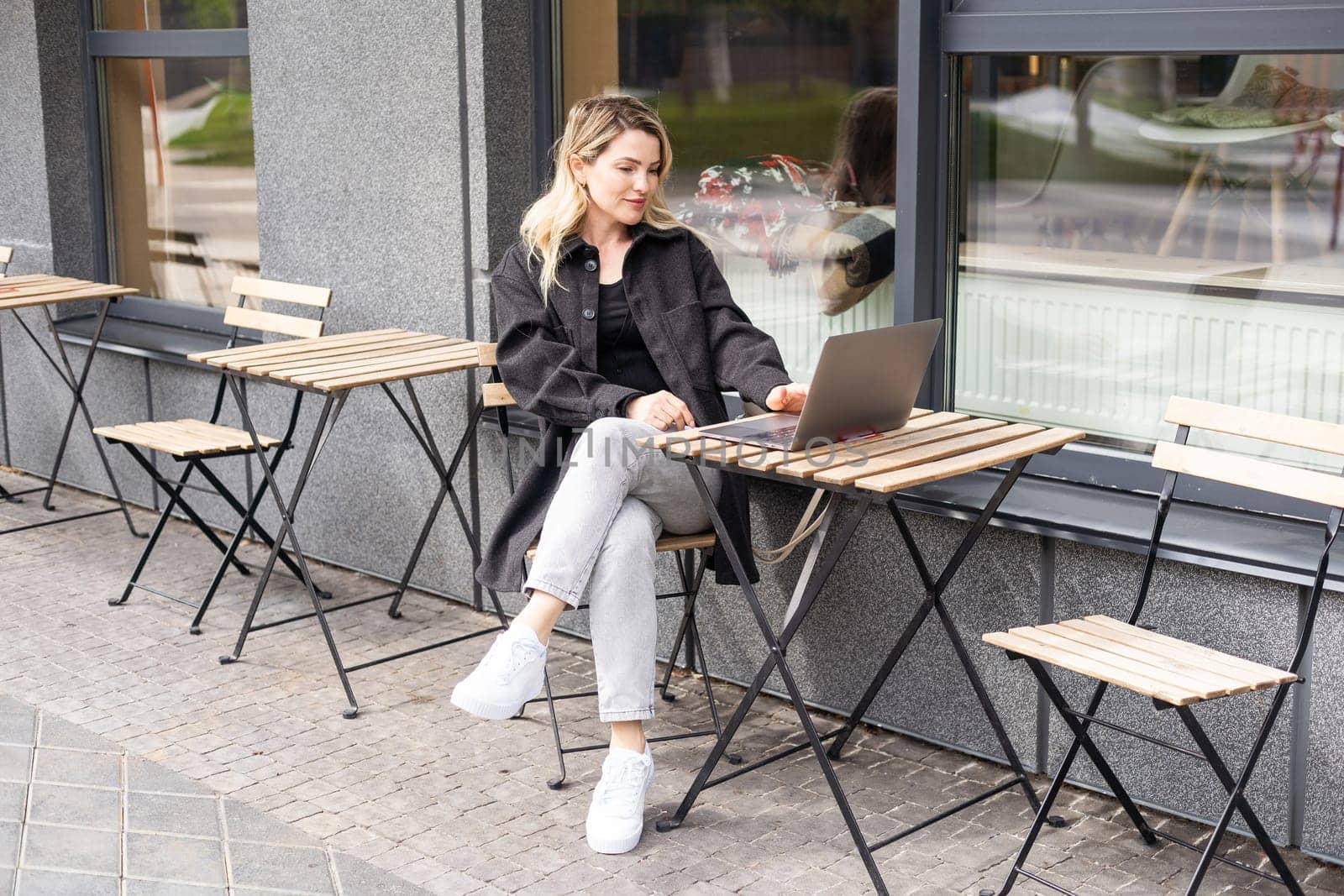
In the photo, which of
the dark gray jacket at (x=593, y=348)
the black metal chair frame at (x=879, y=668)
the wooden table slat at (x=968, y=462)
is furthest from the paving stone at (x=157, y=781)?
the wooden table slat at (x=968, y=462)

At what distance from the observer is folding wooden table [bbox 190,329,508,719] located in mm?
4152

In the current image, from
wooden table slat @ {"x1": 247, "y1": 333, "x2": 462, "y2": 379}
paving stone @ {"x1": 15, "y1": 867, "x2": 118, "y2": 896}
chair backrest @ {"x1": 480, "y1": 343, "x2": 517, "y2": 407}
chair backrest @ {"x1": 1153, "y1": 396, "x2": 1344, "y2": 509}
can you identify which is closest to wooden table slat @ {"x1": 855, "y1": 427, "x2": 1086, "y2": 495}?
chair backrest @ {"x1": 1153, "y1": 396, "x2": 1344, "y2": 509}

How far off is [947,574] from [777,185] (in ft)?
5.01

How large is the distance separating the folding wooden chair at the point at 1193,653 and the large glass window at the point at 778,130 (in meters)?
1.22

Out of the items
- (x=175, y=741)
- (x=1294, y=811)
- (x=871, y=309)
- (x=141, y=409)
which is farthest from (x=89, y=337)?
(x=1294, y=811)

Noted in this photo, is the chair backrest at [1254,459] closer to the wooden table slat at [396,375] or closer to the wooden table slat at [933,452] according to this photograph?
the wooden table slat at [933,452]

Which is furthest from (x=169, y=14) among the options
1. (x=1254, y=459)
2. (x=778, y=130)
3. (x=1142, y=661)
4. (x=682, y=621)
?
(x=1142, y=661)

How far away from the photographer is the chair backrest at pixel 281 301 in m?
4.86

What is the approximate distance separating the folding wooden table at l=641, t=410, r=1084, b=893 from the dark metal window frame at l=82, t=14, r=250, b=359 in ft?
11.1

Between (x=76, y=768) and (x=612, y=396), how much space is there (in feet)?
5.33

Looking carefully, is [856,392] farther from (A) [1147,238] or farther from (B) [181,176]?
(B) [181,176]

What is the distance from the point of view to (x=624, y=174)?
3783 millimetres

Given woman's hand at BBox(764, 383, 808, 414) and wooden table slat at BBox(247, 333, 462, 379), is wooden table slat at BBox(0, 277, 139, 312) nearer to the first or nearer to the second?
wooden table slat at BBox(247, 333, 462, 379)

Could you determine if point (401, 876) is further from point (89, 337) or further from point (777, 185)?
point (89, 337)
